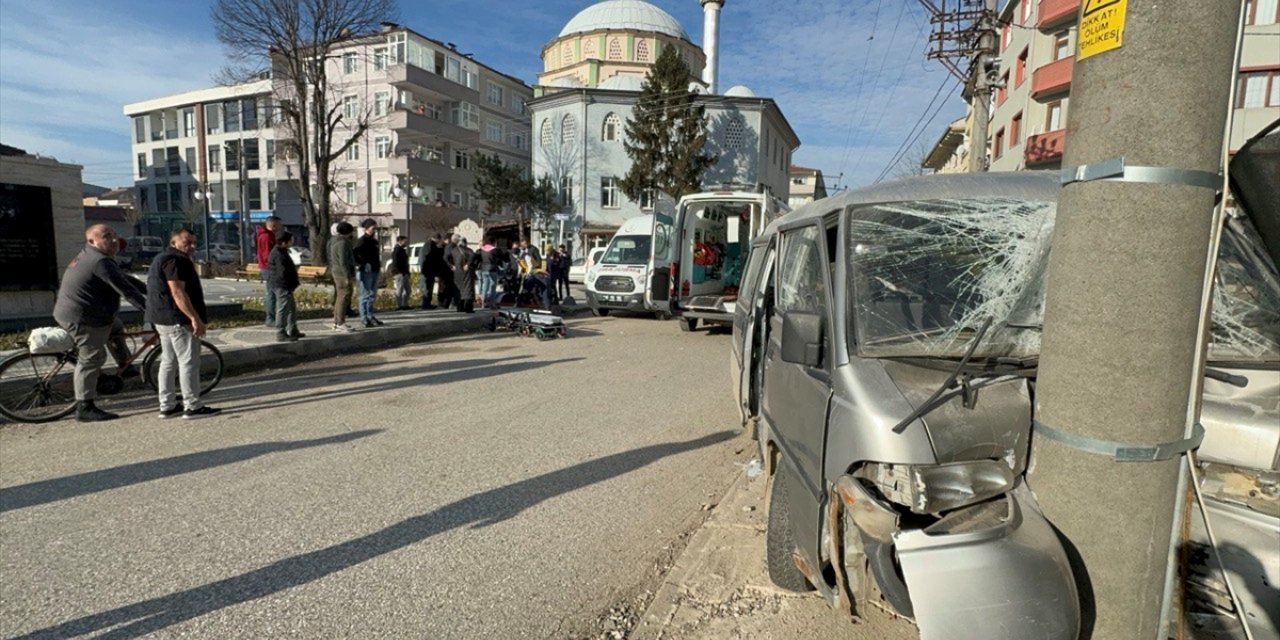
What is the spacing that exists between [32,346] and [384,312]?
26.6ft

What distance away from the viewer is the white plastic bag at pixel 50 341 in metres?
6.07

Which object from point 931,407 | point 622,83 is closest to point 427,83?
point 622,83

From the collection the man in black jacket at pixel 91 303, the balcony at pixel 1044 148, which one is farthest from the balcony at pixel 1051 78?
the man in black jacket at pixel 91 303

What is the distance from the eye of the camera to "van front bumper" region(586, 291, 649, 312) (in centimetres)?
1510

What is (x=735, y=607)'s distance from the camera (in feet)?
10.2

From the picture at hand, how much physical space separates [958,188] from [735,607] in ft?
7.49

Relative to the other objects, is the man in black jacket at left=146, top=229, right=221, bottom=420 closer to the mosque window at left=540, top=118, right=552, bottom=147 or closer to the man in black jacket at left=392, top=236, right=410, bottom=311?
the man in black jacket at left=392, top=236, right=410, bottom=311

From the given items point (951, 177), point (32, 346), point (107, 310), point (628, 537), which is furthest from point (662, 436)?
point (32, 346)

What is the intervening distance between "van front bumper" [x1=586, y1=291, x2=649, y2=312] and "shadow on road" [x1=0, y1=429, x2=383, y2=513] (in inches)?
386

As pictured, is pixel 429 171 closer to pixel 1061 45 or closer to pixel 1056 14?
pixel 1056 14

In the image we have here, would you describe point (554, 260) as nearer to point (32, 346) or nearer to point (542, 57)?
point (32, 346)

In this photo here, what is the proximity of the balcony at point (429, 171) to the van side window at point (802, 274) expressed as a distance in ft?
128

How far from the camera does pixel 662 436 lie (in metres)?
5.93

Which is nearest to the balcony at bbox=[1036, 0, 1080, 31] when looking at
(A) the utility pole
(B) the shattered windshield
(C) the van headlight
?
(A) the utility pole
